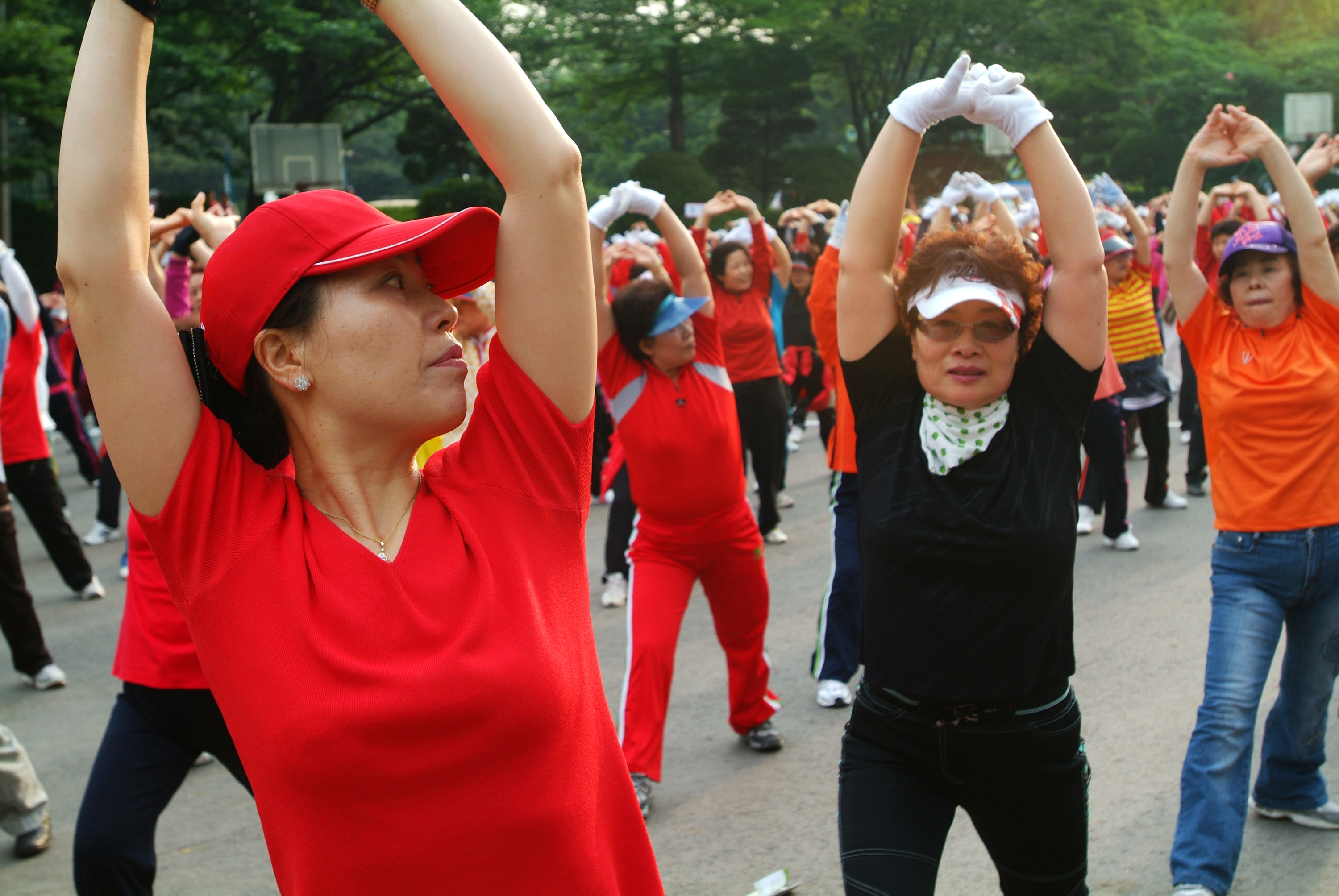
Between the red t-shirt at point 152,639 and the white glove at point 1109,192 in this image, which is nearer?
the red t-shirt at point 152,639

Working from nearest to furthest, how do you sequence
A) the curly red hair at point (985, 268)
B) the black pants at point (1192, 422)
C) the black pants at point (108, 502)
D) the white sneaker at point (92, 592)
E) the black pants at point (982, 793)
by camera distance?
1. the black pants at point (982, 793)
2. the curly red hair at point (985, 268)
3. the white sneaker at point (92, 592)
4. the black pants at point (1192, 422)
5. the black pants at point (108, 502)

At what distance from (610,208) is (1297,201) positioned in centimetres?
284

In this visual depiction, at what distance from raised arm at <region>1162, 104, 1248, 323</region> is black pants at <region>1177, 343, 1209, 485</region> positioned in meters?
5.80

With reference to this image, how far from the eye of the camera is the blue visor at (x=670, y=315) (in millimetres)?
5195

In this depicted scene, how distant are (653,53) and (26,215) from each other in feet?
58.1

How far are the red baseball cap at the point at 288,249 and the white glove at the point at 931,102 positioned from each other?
4.55 feet

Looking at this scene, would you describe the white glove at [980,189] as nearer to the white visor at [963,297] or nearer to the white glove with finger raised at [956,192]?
the white glove with finger raised at [956,192]

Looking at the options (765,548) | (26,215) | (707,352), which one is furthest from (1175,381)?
(26,215)

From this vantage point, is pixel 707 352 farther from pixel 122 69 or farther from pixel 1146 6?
pixel 1146 6

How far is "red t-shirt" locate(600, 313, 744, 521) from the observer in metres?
5.10

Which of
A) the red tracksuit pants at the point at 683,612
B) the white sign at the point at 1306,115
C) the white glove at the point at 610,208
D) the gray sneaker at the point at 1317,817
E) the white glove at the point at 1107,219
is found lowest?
the gray sneaker at the point at 1317,817

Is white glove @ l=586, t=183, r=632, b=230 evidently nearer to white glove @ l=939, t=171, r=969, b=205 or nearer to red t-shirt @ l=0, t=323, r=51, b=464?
white glove @ l=939, t=171, r=969, b=205

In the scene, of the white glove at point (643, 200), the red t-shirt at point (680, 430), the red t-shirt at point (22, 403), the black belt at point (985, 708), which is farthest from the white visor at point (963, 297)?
the red t-shirt at point (22, 403)

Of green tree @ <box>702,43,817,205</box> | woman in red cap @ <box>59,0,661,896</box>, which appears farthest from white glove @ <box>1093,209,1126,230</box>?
green tree @ <box>702,43,817,205</box>
